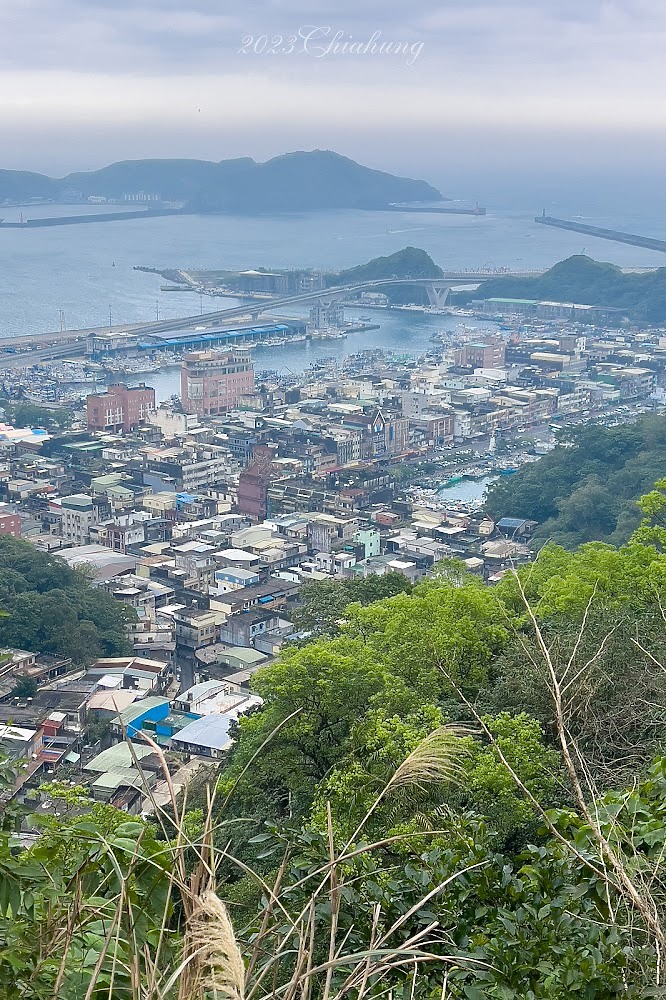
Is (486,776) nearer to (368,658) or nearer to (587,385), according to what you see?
(368,658)

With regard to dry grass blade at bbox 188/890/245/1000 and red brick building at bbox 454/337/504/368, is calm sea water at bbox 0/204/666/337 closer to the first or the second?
red brick building at bbox 454/337/504/368

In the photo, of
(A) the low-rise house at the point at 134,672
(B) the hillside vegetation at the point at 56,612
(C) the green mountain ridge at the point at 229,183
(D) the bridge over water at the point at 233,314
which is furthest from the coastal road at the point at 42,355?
(C) the green mountain ridge at the point at 229,183

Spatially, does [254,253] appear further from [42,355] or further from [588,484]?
[588,484]

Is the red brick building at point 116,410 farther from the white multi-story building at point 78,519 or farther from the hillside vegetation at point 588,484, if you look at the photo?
the hillside vegetation at point 588,484

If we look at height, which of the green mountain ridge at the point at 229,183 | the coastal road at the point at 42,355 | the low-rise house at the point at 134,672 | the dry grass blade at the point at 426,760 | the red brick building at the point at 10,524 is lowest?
the low-rise house at the point at 134,672

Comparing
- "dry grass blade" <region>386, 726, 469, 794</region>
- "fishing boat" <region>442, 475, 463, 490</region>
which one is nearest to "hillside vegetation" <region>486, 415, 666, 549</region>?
"fishing boat" <region>442, 475, 463, 490</region>

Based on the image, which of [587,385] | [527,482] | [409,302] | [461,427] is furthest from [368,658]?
[409,302]

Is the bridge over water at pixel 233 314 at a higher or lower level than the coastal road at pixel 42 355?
higher
